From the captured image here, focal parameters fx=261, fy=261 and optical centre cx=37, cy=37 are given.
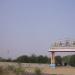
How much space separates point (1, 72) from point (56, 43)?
161 ft

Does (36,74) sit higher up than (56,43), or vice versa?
(56,43)

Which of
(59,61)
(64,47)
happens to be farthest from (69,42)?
(59,61)

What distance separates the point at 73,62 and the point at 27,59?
16.3m

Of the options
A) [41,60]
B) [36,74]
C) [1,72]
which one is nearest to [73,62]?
[41,60]

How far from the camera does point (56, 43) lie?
63.2 metres

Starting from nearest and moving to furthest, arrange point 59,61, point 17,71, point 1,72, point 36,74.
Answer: point 1,72, point 17,71, point 36,74, point 59,61

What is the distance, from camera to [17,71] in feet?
69.4

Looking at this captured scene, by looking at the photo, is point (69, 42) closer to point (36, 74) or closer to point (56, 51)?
point (56, 51)

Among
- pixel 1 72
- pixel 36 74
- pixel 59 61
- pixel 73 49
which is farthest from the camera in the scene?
pixel 59 61

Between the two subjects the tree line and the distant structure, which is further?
the tree line

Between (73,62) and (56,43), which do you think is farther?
(73,62)

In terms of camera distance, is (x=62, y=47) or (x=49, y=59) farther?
(x=49, y=59)

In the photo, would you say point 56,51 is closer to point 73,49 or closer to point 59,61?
point 73,49

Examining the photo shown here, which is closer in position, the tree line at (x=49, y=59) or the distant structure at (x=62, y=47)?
the distant structure at (x=62, y=47)
